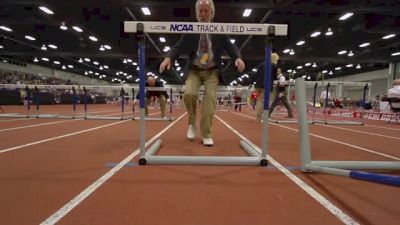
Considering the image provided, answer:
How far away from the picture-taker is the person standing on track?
4103 millimetres

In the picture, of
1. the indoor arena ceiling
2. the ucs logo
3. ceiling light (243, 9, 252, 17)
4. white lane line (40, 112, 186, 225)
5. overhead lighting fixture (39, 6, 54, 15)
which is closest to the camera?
white lane line (40, 112, 186, 225)

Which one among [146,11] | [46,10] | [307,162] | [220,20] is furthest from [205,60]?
[46,10]

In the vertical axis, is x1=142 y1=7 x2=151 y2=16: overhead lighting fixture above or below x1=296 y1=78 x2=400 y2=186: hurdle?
above

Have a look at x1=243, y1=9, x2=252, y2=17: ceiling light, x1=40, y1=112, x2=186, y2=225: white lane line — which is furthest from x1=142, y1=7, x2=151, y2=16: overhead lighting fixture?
x1=40, y1=112, x2=186, y2=225: white lane line

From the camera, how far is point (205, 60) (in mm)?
4184

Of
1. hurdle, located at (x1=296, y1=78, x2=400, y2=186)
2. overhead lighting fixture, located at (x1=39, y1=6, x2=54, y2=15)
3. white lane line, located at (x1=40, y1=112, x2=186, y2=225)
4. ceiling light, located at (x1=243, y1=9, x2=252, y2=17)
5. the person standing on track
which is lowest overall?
white lane line, located at (x1=40, y1=112, x2=186, y2=225)

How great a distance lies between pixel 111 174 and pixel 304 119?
185 cm

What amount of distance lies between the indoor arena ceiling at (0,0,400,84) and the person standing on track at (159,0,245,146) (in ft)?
10.7

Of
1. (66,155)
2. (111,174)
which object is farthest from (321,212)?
(66,155)

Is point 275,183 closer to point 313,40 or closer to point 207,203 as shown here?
point 207,203

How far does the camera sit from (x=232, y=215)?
189 centimetres

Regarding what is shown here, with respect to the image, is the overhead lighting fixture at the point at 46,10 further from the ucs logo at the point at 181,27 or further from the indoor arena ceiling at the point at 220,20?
the ucs logo at the point at 181,27

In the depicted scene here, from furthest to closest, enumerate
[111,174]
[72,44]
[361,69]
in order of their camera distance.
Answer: [361,69]
[72,44]
[111,174]

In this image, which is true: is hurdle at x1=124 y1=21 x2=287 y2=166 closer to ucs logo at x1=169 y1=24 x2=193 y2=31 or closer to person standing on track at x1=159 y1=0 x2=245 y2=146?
ucs logo at x1=169 y1=24 x2=193 y2=31
